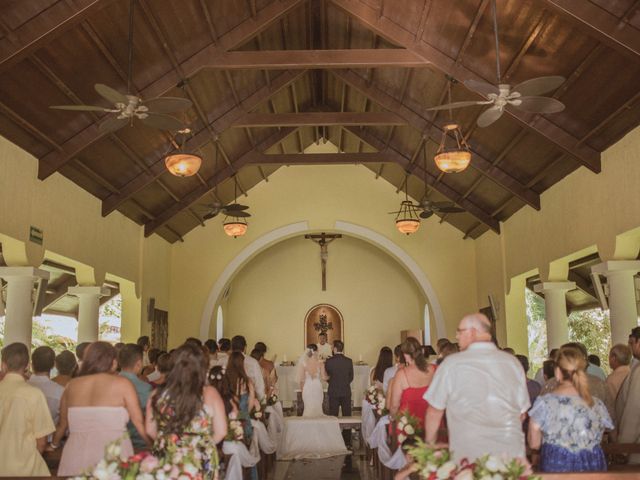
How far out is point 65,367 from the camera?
20.5ft

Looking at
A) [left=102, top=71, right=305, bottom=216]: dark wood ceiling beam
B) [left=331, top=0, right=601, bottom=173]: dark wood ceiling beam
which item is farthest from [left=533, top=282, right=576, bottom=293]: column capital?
[left=102, top=71, right=305, bottom=216]: dark wood ceiling beam

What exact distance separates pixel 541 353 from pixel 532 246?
9245mm

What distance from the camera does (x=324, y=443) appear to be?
10.3 metres

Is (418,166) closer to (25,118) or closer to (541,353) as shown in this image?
(25,118)

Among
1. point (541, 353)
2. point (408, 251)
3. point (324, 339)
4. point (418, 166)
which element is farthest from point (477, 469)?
point (541, 353)

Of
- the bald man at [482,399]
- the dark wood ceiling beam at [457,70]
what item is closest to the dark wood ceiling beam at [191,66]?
the dark wood ceiling beam at [457,70]

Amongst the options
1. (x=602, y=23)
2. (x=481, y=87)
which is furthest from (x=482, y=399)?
(x=602, y=23)

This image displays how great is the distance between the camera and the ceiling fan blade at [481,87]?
6273mm

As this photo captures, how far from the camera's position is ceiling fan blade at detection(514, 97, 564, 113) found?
642cm

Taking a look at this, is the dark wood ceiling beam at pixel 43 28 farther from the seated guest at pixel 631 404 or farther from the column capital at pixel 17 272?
the seated guest at pixel 631 404

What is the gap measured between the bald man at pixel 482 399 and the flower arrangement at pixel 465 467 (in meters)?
0.24

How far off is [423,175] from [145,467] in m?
11.0

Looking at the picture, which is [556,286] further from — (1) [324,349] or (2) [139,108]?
(2) [139,108]

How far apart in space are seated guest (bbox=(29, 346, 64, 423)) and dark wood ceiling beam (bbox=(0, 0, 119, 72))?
9.95 feet
